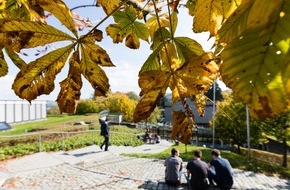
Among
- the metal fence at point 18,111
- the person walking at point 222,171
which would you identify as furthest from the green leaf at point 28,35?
the metal fence at point 18,111

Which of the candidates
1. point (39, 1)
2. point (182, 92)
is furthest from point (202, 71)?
point (39, 1)

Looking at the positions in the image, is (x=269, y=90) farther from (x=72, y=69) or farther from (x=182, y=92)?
(x=72, y=69)

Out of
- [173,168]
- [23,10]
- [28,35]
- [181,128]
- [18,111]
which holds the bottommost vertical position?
[173,168]

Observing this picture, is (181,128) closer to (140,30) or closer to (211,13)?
(211,13)

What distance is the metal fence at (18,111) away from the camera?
111ft

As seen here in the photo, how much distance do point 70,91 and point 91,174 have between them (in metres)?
8.47

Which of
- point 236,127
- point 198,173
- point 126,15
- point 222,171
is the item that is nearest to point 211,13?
point 126,15

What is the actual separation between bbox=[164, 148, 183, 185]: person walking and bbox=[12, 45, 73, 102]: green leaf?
21.8 feet

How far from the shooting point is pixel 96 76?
0.73 meters

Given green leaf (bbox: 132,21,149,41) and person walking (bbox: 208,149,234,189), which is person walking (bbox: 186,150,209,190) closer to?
person walking (bbox: 208,149,234,189)

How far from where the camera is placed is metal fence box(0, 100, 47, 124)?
33844 millimetres

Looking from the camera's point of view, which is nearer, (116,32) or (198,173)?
(116,32)

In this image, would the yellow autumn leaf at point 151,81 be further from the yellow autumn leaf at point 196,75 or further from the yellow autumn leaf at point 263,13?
the yellow autumn leaf at point 263,13

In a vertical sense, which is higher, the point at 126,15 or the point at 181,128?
the point at 126,15
